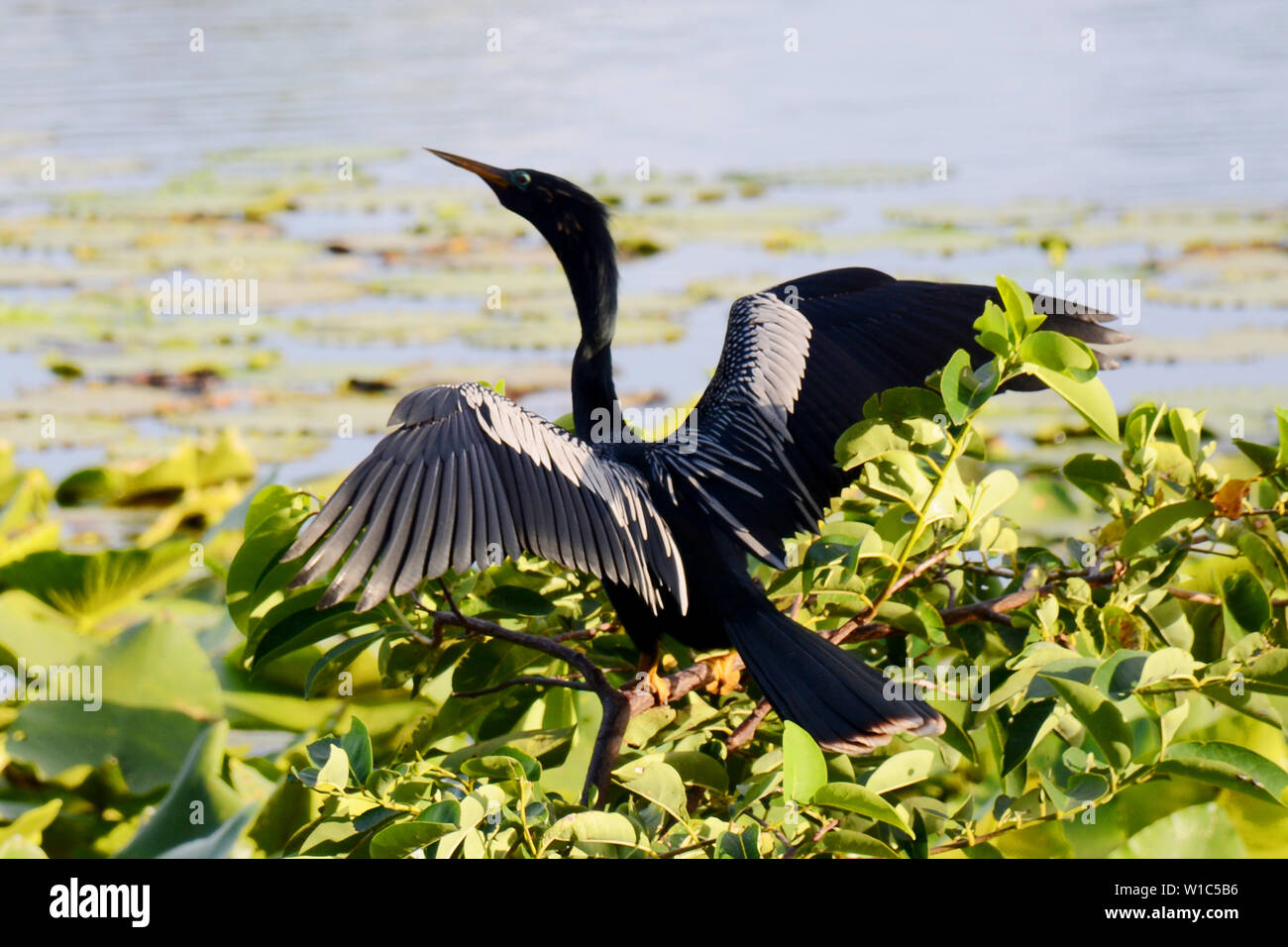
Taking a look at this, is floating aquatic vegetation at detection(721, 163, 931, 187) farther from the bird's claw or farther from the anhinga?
the bird's claw

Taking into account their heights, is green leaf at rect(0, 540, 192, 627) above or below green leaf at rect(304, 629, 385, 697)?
below

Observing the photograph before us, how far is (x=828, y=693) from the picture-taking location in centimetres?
157

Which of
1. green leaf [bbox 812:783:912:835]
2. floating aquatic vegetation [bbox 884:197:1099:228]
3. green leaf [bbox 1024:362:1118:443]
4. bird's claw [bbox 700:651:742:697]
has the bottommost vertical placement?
bird's claw [bbox 700:651:742:697]

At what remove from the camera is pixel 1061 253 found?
309 inches

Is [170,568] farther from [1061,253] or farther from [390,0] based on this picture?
[390,0]

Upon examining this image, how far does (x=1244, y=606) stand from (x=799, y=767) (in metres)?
0.58

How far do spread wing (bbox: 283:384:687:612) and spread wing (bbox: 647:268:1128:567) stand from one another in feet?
0.39

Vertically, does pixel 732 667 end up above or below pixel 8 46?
below

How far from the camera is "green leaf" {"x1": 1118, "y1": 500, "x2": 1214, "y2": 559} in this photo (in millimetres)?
1513

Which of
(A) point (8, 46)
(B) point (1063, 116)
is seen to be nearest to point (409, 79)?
(A) point (8, 46)

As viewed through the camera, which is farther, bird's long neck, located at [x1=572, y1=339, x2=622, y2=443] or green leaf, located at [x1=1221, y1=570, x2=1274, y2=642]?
bird's long neck, located at [x1=572, y1=339, x2=622, y2=443]

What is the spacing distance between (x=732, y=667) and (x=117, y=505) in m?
3.71

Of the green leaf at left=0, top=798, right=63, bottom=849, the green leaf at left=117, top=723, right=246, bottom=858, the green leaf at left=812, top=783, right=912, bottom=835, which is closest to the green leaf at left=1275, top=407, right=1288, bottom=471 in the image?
the green leaf at left=812, top=783, right=912, bottom=835

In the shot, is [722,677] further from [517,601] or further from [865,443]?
[865,443]
